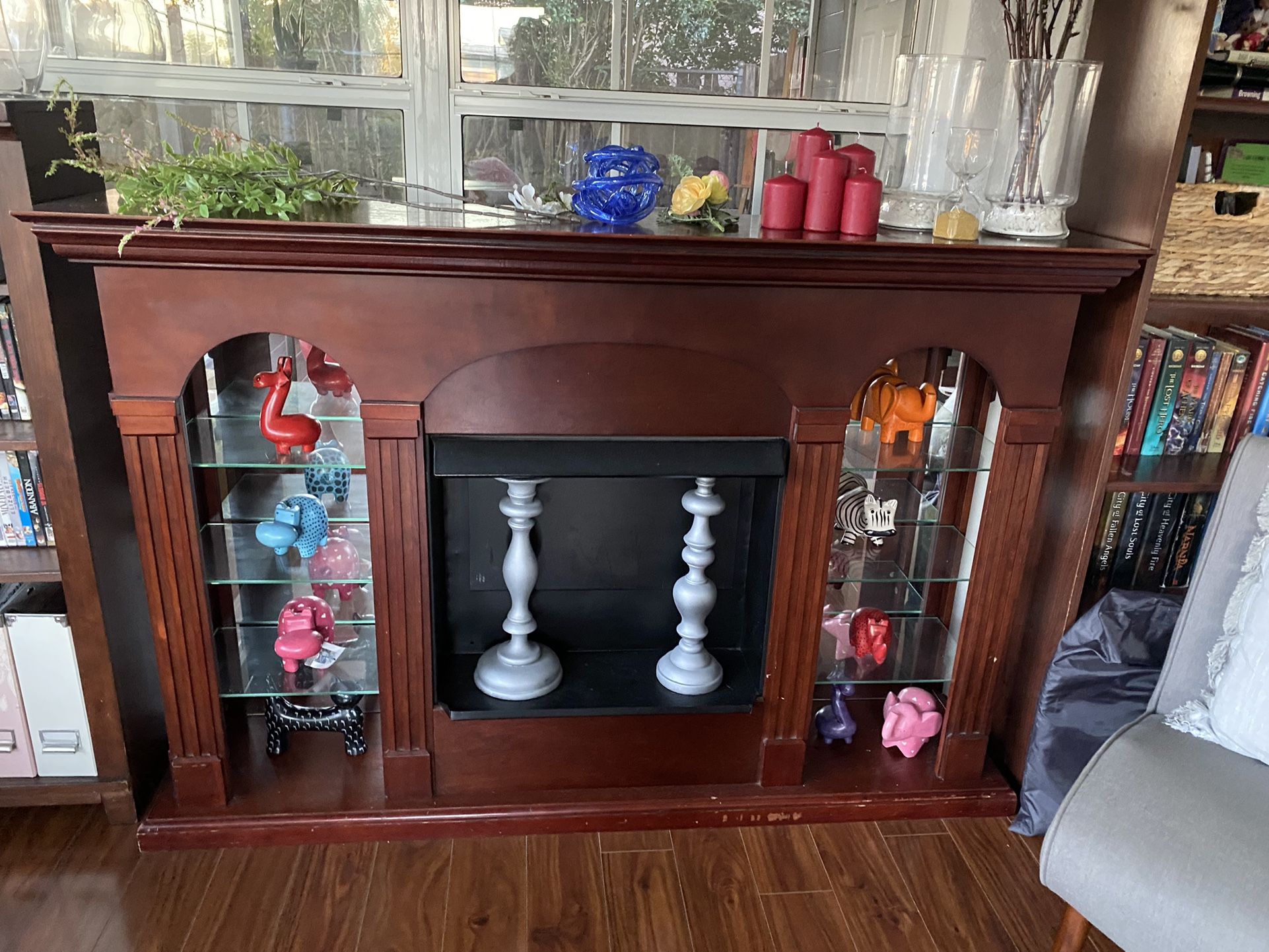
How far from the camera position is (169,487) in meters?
1.54

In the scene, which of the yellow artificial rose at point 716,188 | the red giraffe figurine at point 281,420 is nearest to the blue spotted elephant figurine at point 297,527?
the red giraffe figurine at point 281,420

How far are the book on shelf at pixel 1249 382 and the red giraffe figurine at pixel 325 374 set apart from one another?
1.66 meters

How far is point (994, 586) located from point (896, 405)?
0.40 metres

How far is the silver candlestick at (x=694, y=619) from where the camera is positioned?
5.83 feet

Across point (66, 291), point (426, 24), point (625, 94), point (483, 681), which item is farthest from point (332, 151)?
point (483, 681)

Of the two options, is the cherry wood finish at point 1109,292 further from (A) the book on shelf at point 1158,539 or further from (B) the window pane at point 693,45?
(B) the window pane at point 693,45

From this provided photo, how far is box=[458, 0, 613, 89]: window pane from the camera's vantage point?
2.20 metres

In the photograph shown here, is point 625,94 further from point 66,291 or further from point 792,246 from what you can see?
point 66,291

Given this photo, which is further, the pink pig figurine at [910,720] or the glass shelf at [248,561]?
the pink pig figurine at [910,720]

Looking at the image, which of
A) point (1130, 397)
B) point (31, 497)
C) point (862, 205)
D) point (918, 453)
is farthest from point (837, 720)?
point (31, 497)

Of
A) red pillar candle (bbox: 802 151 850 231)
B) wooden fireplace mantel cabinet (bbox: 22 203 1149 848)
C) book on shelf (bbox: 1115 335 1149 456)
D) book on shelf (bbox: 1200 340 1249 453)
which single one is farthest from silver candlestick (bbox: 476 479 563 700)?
book on shelf (bbox: 1200 340 1249 453)

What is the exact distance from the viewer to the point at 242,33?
7.07 ft

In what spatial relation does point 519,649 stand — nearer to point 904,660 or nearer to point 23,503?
point 904,660

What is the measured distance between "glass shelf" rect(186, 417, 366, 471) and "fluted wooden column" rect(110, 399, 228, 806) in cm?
6
